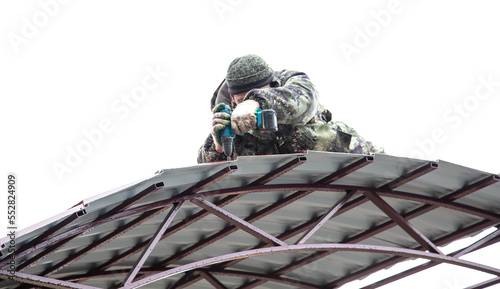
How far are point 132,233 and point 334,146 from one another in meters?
3.16

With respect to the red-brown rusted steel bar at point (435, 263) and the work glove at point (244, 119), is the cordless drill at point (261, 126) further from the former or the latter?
the red-brown rusted steel bar at point (435, 263)

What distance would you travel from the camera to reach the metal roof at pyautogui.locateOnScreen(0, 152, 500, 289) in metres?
9.34

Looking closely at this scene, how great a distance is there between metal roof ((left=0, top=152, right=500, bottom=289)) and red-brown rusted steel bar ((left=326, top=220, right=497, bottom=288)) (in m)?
0.02

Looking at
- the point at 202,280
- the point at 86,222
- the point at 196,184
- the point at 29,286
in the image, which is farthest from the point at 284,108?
the point at 202,280

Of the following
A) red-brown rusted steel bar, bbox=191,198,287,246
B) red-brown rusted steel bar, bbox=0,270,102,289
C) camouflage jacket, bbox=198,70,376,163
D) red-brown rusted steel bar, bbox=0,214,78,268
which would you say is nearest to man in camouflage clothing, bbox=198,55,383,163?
camouflage jacket, bbox=198,70,376,163

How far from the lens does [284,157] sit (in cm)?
963

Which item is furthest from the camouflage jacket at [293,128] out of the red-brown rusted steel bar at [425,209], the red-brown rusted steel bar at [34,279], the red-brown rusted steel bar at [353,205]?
the red-brown rusted steel bar at [34,279]

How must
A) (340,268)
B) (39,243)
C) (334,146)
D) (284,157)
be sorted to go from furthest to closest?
(340,268), (334,146), (284,157), (39,243)

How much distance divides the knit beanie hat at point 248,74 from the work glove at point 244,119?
1.28m

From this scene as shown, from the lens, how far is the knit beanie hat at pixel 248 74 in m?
10.8

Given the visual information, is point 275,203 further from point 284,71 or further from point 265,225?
point 284,71

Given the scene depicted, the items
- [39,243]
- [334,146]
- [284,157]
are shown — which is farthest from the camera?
[334,146]

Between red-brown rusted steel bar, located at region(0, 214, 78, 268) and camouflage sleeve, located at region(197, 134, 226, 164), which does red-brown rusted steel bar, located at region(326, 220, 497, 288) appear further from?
red-brown rusted steel bar, located at region(0, 214, 78, 268)

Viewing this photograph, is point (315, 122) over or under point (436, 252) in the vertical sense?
over
